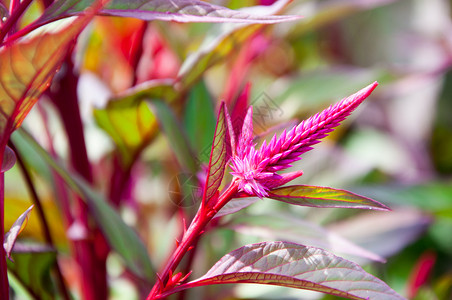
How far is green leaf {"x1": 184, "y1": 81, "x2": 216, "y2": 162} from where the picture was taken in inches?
21.8

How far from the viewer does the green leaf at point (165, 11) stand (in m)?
0.28

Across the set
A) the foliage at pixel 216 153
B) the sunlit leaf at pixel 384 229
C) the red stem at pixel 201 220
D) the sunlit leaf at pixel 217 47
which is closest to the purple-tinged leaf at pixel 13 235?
the foliage at pixel 216 153

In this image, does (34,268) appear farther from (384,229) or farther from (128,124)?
(384,229)

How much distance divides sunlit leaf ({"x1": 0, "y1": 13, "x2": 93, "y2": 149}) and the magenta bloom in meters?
0.11

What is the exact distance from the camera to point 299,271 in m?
0.28

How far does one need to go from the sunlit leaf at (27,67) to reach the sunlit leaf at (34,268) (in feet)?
0.53

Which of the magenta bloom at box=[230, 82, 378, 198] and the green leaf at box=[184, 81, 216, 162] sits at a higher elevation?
the magenta bloom at box=[230, 82, 378, 198]

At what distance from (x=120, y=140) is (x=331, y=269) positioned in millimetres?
310

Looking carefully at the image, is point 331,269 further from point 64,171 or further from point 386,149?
point 386,149

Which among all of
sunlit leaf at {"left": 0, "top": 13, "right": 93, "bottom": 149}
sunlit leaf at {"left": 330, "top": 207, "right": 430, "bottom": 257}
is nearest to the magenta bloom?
sunlit leaf at {"left": 0, "top": 13, "right": 93, "bottom": 149}

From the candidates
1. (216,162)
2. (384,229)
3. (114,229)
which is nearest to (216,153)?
(216,162)

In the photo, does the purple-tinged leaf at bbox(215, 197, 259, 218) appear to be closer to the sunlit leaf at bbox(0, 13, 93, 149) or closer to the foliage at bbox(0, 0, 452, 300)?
the foliage at bbox(0, 0, 452, 300)


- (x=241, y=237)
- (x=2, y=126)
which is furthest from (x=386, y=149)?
(x=2, y=126)

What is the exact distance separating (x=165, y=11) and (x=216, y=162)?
10 cm
